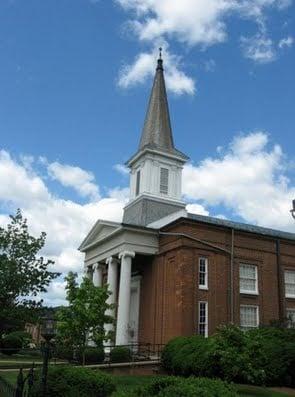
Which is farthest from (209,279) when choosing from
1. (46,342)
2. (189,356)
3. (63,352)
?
(46,342)

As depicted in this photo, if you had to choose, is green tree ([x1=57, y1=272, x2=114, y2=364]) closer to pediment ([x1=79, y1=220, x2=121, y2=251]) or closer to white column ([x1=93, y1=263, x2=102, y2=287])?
pediment ([x1=79, y1=220, x2=121, y2=251])

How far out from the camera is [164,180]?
41.6 meters

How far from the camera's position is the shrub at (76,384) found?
1247cm

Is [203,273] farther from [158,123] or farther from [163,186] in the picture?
[158,123]

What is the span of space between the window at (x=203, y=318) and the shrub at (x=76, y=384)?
60.7ft

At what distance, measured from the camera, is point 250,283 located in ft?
112

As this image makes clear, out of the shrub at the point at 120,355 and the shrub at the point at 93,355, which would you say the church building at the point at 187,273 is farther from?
the shrub at the point at 93,355

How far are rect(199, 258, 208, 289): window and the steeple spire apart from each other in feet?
41.9

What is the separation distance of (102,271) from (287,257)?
1465cm

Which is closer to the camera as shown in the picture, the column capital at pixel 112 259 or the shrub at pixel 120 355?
the shrub at pixel 120 355

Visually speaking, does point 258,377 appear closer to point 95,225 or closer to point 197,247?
point 197,247

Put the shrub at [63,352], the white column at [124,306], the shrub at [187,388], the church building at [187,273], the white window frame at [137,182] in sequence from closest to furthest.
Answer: the shrub at [187,388] < the shrub at [63,352] < the church building at [187,273] < the white column at [124,306] < the white window frame at [137,182]

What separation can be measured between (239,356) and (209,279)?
11.9m

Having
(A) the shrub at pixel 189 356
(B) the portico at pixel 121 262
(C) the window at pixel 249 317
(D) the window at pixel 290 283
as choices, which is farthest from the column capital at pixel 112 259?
(D) the window at pixel 290 283
